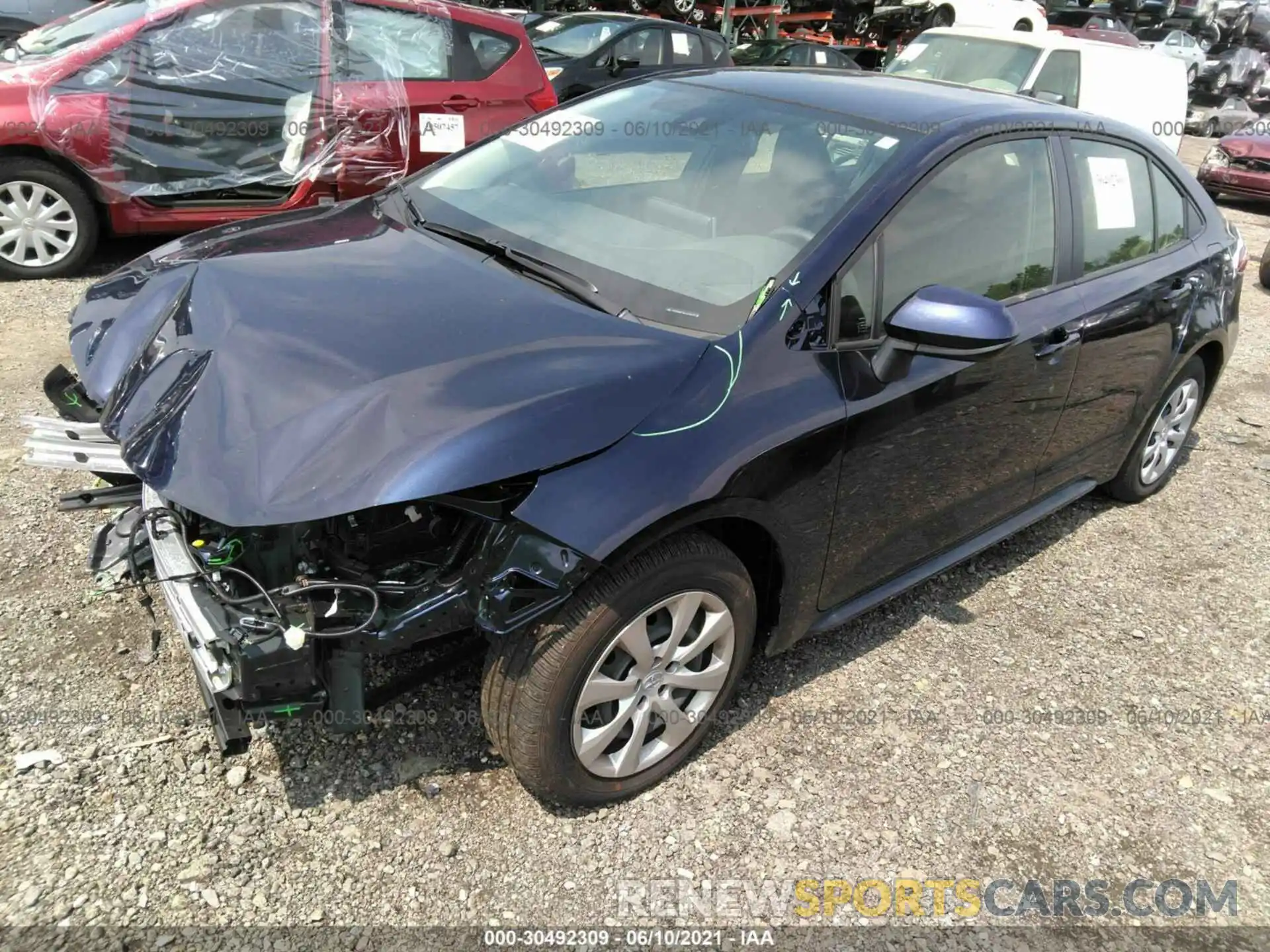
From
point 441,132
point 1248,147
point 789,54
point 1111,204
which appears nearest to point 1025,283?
point 1111,204

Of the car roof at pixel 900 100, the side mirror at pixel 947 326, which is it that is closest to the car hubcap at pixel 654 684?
the side mirror at pixel 947 326

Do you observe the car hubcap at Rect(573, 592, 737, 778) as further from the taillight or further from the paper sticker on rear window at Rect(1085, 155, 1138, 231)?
the taillight

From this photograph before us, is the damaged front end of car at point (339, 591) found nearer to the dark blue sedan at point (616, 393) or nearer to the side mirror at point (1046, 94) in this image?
the dark blue sedan at point (616, 393)

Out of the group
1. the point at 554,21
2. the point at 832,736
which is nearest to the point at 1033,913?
the point at 832,736

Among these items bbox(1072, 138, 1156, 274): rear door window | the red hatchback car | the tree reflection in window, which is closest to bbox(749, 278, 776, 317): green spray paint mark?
the tree reflection in window

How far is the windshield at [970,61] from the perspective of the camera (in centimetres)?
884

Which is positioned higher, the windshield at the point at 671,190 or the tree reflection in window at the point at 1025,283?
the windshield at the point at 671,190

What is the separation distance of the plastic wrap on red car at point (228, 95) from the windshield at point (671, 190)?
9.80 ft

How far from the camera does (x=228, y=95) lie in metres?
5.65

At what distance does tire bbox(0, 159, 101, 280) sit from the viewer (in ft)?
17.2

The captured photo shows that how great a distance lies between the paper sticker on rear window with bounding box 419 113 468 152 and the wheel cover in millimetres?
2159

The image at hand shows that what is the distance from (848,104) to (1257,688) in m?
2.41

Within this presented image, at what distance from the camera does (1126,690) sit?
3090 mm

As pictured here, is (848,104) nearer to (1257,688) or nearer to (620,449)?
(620,449)
